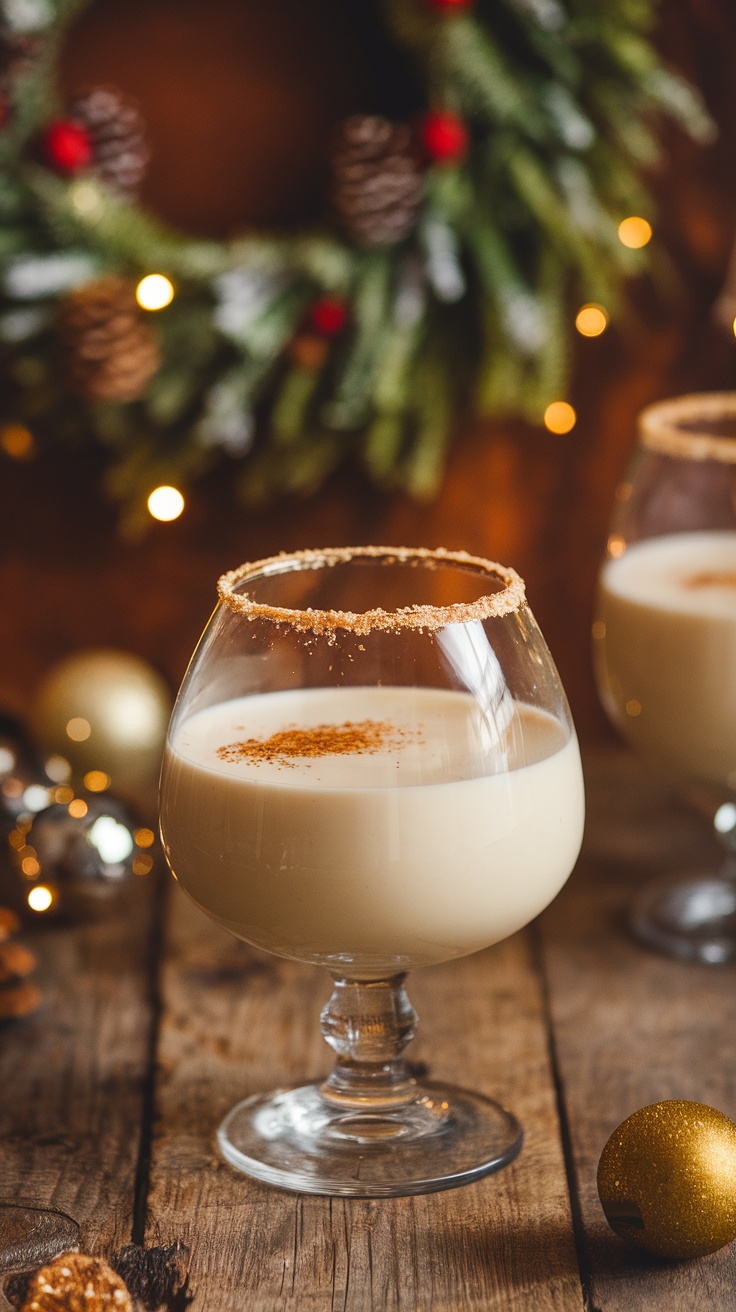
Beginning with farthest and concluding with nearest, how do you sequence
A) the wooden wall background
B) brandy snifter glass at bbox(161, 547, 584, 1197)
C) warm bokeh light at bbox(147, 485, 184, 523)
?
warm bokeh light at bbox(147, 485, 184, 523) < the wooden wall background < brandy snifter glass at bbox(161, 547, 584, 1197)

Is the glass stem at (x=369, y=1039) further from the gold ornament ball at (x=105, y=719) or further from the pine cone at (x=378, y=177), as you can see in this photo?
the pine cone at (x=378, y=177)

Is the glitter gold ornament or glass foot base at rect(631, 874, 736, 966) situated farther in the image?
glass foot base at rect(631, 874, 736, 966)

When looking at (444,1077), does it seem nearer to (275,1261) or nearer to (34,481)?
(275,1261)

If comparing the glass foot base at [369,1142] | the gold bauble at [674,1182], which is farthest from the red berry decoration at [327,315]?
the gold bauble at [674,1182]

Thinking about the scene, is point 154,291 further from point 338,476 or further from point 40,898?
point 40,898

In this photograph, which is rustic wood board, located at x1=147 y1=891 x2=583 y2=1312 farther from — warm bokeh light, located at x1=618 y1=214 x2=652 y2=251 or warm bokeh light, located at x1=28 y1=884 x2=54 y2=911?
warm bokeh light, located at x1=618 y1=214 x2=652 y2=251

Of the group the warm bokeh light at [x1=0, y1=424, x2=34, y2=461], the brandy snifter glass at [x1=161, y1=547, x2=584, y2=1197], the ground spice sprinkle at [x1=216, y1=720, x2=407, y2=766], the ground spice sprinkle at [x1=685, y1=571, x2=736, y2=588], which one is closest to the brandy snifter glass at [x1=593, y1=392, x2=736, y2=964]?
the ground spice sprinkle at [x1=685, y1=571, x2=736, y2=588]
